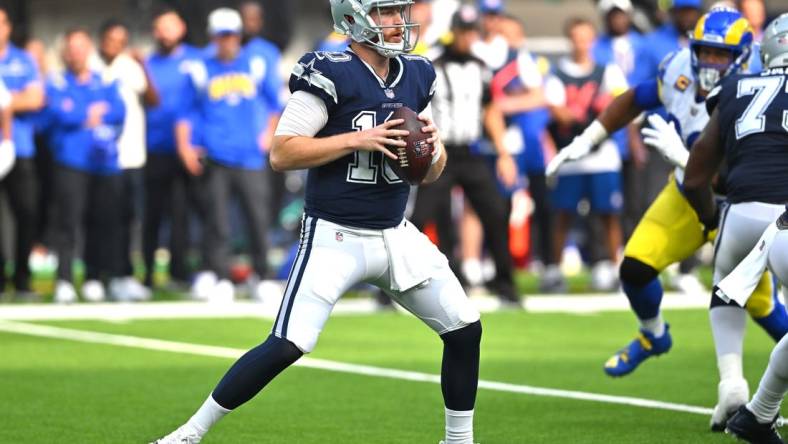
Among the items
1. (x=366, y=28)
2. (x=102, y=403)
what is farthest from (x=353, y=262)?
(x=102, y=403)

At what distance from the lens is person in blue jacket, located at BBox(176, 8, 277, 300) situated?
1334cm

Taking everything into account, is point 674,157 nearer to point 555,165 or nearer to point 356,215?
point 555,165

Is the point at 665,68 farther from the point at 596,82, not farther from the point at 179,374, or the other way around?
the point at 596,82

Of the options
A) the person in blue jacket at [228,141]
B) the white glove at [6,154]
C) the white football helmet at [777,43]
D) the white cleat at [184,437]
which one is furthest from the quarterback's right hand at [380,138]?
the white glove at [6,154]

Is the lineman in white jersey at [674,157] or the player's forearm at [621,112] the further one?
the player's forearm at [621,112]

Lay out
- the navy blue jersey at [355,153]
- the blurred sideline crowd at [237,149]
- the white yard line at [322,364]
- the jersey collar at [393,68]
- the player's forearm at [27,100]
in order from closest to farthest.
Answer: the navy blue jersey at [355,153], the jersey collar at [393,68], the white yard line at [322,364], the blurred sideline crowd at [237,149], the player's forearm at [27,100]

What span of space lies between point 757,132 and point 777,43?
1.24ft

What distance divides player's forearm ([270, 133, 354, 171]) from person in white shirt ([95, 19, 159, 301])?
8265 mm

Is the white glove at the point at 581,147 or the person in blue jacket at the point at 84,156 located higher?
the white glove at the point at 581,147

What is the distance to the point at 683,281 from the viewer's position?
44.7ft

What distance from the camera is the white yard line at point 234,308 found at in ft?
40.1

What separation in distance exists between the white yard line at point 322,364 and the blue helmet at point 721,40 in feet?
5.15

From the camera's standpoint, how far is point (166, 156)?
14.3 m

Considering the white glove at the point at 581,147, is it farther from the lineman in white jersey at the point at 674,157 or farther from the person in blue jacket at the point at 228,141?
the person in blue jacket at the point at 228,141
